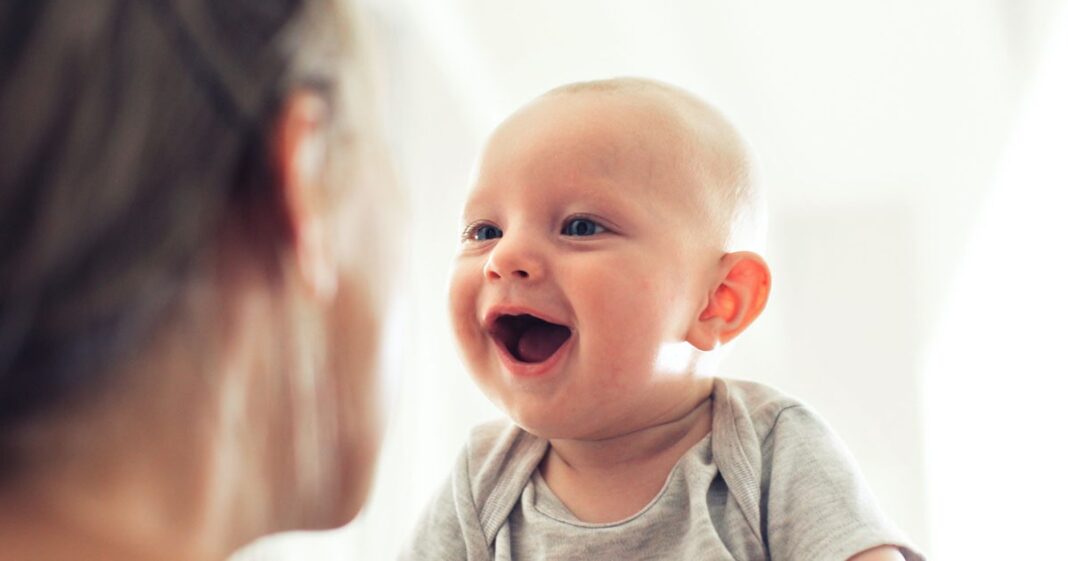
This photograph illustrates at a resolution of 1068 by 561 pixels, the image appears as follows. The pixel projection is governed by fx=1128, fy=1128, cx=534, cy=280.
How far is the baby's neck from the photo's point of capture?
0.94 meters

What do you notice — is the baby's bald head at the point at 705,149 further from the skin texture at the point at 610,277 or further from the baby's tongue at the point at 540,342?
the baby's tongue at the point at 540,342

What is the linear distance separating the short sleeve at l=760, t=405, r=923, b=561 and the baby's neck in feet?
0.23

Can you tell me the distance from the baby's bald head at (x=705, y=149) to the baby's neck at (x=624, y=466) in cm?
16

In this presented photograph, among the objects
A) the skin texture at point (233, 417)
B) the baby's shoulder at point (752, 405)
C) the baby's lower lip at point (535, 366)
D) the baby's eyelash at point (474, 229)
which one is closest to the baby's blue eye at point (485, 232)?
the baby's eyelash at point (474, 229)

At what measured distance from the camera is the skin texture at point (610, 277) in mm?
892

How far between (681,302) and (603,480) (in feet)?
0.55

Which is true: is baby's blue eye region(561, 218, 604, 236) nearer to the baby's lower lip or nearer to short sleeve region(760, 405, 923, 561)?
the baby's lower lip

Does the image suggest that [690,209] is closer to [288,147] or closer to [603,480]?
[603,480]

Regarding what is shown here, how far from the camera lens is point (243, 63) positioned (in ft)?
1.68

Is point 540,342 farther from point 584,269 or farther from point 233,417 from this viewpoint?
point 233,417

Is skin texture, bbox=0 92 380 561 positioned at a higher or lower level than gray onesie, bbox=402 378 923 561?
higher

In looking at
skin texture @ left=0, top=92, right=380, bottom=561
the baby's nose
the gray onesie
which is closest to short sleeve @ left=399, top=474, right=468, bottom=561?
the gray onesie

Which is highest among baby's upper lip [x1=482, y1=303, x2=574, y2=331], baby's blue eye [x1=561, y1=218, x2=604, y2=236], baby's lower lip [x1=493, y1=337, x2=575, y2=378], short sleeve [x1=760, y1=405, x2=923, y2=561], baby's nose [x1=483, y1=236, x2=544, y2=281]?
baby's blue eye [x1=561, y1=218, x2=604, y2=236]

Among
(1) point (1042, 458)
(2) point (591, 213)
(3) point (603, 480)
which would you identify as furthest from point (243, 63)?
(1) point (1042, 458)
